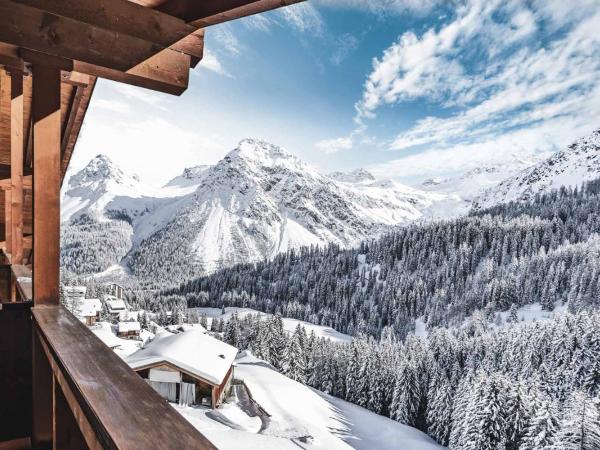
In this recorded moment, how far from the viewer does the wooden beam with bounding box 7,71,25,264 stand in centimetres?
336

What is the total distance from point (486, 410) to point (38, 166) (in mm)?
29566

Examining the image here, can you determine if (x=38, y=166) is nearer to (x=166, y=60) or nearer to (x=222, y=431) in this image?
(x=166, y=60)

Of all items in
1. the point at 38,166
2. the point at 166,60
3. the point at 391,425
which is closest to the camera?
the point at 166,60

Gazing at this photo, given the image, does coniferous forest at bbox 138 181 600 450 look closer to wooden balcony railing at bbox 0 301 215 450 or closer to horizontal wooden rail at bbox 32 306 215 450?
wooden balcony railing at bbox 0 301 215 450

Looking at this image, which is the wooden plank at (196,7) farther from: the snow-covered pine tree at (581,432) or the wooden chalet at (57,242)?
the snow-covered pine tree at (581,432)

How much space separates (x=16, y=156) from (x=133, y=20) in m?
2.99

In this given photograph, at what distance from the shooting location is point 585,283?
71688 mm

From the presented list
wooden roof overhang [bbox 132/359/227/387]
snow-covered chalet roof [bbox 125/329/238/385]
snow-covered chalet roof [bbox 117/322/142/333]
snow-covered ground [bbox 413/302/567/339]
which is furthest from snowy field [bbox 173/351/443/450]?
snow-covered ground [bbox 413/302/567/339]

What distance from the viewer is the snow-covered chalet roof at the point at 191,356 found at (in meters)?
17.6

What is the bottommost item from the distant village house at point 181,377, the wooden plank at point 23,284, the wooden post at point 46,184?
the distant village house at point 181,377

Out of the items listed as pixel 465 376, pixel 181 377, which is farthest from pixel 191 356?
pixel 465 376

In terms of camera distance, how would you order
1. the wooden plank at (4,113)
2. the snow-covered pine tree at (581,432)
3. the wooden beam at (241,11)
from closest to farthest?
the wooden beam at (241,11)
the wooden plank at (4,113)
the snow-covered pine tree at (581,432)

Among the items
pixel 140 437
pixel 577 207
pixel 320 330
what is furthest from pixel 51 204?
pixel 577 207

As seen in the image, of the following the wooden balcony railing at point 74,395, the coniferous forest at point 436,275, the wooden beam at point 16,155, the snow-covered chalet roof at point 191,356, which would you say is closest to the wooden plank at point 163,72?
the wooden beam at point 16,155
